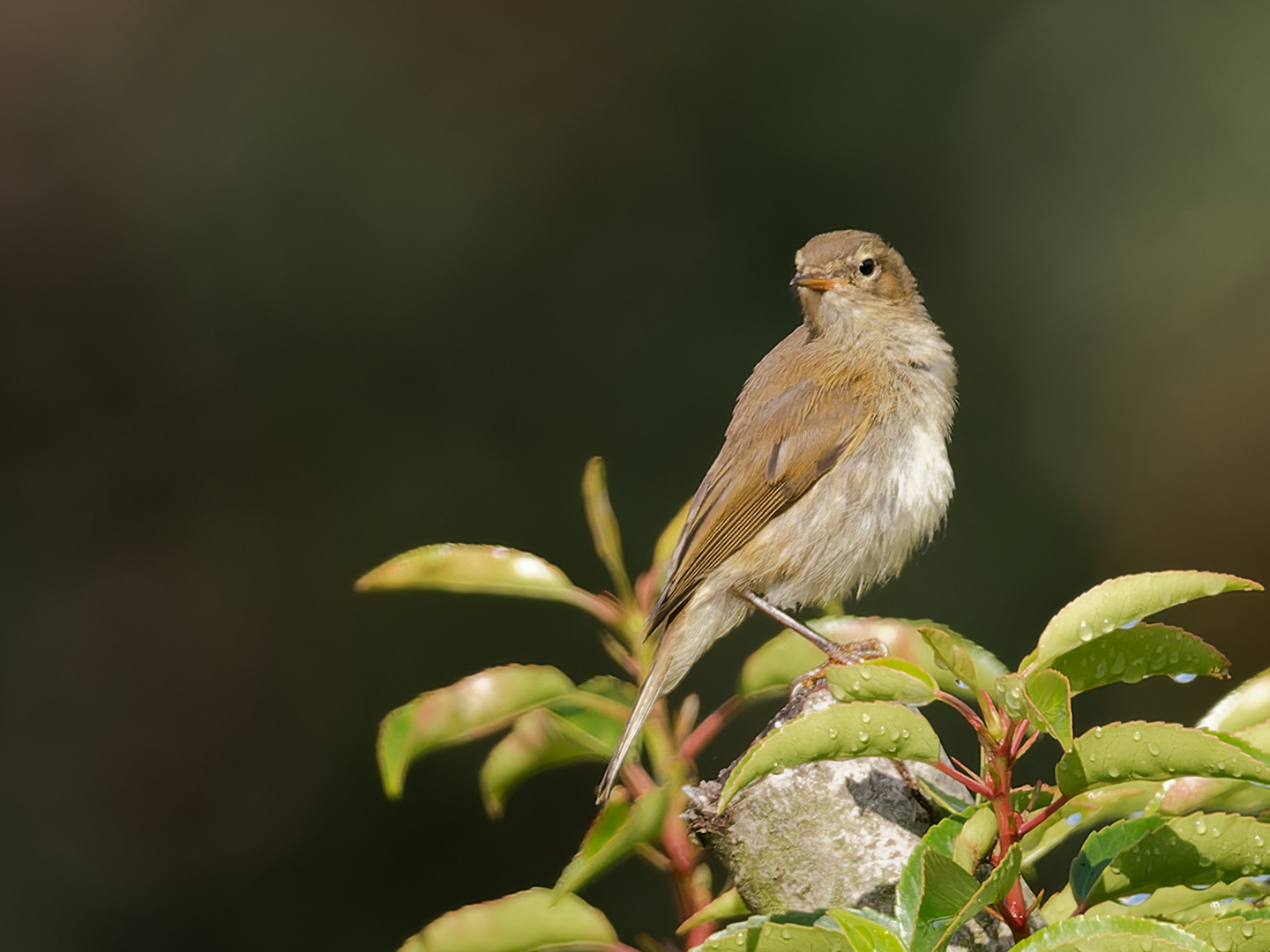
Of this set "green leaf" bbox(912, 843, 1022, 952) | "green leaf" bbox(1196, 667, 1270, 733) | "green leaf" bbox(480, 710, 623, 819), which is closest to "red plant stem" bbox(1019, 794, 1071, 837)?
"green leaf" bbox(912, 843, 1022, 952)

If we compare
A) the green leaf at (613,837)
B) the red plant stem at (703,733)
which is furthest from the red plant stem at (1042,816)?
the red plant stem at (703,733)

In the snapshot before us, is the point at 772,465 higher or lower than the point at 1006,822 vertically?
higher

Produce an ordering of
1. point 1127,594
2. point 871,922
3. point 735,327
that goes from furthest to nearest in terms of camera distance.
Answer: point 735,327 < point 1127,594 < point 871,922

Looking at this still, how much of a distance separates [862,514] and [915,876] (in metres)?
2.06

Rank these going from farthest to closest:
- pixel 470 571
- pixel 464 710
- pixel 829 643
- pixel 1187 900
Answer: pixel 829 643
pixel 470 571
pixel 464 710
pixel 1187 900

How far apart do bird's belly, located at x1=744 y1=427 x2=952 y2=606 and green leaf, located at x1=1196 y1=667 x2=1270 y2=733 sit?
5.35 ft

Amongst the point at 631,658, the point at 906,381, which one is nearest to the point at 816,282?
the point at 906,381

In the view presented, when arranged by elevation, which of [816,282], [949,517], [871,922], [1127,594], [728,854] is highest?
[816,282]

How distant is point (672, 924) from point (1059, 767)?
381 cm

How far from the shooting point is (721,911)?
1.73m

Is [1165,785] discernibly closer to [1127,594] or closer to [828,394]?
[1127,594]

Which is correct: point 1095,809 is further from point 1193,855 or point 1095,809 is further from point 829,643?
point 829,643

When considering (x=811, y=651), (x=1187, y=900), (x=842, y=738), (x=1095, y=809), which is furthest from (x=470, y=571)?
(x=1187, y=900)

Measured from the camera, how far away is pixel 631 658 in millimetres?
2131
